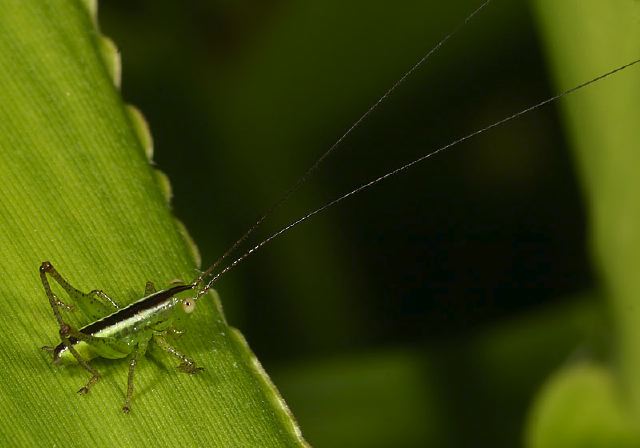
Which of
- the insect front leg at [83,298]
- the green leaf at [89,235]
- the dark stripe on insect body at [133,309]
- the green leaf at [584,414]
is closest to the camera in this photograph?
the green leaf at [89,235]

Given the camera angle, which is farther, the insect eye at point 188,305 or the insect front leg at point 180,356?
the insect eye at point 188,305

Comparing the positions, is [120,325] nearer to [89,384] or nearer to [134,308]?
[134,308]

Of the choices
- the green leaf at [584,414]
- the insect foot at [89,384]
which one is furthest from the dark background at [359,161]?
the insect foot at [89,384]

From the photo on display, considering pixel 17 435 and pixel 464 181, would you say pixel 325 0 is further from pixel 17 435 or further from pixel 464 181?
pixel 17 435

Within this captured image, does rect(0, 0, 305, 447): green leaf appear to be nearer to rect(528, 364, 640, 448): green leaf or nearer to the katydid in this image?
the katydid

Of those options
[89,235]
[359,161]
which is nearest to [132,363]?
[89,235]

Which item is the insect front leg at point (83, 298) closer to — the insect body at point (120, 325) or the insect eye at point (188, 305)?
the insect body at point (120, 325)

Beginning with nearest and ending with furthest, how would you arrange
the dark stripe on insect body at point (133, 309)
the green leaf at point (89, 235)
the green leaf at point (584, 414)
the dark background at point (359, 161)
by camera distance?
the green leaf at point (89, 235), the dark stripe on insect body at point (133, 309), the green leaf at point (584, 414), the dark background at point (359, 161)

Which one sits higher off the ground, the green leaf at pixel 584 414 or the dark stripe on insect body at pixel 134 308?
the dark stripe on insect body at pixel 134 308
